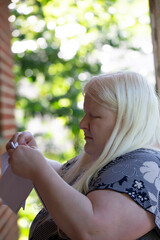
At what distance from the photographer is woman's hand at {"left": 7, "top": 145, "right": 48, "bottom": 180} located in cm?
106

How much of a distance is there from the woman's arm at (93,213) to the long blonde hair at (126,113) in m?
0.18

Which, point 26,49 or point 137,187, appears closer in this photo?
point 137,187

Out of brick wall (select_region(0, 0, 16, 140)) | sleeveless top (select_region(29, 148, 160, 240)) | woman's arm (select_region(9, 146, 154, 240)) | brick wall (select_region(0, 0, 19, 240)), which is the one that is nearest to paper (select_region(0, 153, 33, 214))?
sleeveless top (select_region(29, 148, 160, 240))

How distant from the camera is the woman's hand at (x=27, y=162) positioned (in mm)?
1058

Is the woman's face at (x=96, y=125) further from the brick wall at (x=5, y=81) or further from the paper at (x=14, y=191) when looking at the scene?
the brick wall at (x=5, y=81)

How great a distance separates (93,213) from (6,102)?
2471 millimetres

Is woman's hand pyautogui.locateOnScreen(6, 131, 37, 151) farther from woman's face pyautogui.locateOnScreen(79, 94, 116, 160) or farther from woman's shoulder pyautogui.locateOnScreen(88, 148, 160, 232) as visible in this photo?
woman's shoulder pyautogui.locateOnScreen(88, 148, 160, 232)

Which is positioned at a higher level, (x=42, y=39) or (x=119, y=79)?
(x=42, y=39)

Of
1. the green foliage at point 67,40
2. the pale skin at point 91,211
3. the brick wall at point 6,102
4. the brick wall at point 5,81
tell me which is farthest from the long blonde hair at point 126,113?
the green foliage at point 67,40

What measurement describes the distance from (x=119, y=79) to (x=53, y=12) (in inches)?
131

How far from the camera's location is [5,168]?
1.54 meters

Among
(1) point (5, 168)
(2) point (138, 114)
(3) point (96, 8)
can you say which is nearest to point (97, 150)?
(2) point (138, 114)

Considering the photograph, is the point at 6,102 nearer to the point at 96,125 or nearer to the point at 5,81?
the point at 5,81

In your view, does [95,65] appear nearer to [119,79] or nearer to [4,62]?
[4,62]
